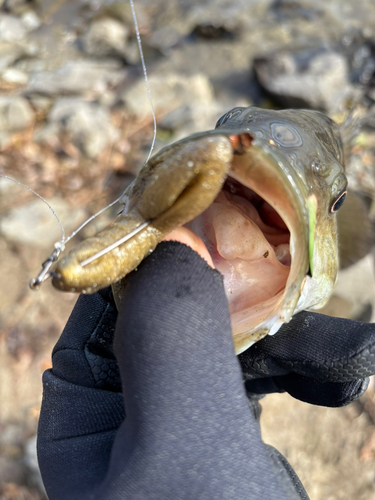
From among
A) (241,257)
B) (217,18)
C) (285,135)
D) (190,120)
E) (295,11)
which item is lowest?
(190,120)

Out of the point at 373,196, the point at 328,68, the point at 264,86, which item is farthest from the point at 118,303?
the point at 328,68

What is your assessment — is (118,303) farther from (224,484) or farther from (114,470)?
(224,484)

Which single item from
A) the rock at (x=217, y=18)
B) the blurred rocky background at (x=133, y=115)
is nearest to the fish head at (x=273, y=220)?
the blurred rocky background at (x=133, y=115)

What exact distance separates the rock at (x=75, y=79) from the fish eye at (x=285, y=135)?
6.16 metres

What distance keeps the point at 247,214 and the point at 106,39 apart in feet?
26.6

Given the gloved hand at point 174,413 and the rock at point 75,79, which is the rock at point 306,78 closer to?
the rock at point 75,79

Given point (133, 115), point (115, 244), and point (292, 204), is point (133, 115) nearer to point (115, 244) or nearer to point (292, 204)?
point (292, 204)

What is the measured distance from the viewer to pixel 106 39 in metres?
8.49

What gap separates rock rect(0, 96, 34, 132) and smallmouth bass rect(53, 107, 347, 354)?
5.20 metres

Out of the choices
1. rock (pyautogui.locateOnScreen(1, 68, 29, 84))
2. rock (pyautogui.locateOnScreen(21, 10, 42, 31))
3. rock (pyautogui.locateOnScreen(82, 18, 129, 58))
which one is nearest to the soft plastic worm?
rock (pyautogui.locateOnScreen(1, 68, 29, 84))

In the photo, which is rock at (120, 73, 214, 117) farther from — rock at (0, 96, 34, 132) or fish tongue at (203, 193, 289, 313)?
fish tongue at (203, 193, 289, 313)

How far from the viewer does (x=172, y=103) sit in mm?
6668

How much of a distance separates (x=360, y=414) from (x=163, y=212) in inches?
144

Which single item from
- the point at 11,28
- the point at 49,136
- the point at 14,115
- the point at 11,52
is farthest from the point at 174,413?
the point at 11,28
